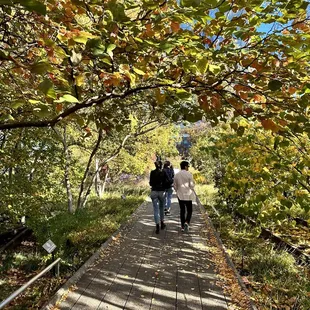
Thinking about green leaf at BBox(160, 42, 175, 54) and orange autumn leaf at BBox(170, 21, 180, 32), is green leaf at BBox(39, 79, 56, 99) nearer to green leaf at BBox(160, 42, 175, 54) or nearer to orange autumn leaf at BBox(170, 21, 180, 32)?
green leaf at BBox(160, 42, 175, 54)

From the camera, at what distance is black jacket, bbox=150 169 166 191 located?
8078 mm

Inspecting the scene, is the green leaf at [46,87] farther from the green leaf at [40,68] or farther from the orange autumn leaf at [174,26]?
the orange autumn leaf at [174,26]

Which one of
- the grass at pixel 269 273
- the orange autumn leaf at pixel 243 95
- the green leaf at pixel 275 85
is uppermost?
the orange autumn leaf at pixel 243 95

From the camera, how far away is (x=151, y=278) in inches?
214

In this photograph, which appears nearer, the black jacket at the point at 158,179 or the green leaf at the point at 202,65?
the green leaf at the point at 202,65

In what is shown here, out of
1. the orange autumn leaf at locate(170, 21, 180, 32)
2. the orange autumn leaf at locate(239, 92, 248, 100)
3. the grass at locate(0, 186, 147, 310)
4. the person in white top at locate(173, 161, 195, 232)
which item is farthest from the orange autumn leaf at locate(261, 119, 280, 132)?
the person in white top at locate(173, 161, 195, 232)

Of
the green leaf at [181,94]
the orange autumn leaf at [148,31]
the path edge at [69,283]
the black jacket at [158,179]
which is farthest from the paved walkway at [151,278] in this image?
the orange autumn leaf at [148,31]

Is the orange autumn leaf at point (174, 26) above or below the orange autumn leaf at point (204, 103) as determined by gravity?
above

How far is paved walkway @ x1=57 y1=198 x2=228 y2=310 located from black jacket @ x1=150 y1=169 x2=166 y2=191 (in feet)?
4.26

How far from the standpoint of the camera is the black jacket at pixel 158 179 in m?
8.08

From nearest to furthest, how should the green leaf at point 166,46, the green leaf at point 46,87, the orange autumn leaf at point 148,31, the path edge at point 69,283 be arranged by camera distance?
the green leaf at point 46,87, the green leaf at point 166,46, the orange autumn leaf at point 148,31, the path edge at point 69,283

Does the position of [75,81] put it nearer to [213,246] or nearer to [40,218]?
[213,246]

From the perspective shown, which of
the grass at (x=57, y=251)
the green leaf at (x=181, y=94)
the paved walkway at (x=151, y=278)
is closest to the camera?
the green leaf at (x=181, y=94)

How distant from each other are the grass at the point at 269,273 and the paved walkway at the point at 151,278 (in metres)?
0.74
